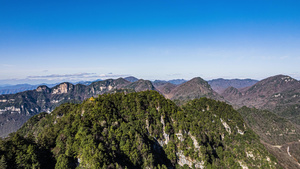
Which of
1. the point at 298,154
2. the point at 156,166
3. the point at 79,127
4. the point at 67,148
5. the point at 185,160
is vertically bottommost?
the point at 298,154

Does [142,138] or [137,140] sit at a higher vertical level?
[142,138]

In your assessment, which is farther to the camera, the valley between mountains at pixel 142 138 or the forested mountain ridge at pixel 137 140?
the valley between mountains at pixel 142 138

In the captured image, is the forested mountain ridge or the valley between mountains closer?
the forested mountain ridge

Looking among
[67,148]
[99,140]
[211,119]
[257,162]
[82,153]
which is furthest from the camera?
[211,119]

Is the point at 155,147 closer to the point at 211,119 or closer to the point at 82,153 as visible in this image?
the point at 82,153

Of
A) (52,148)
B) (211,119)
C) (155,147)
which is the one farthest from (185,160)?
(52,148)

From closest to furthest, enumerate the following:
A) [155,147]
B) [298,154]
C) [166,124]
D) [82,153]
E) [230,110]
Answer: [82,153], [155,147], [166,124], [230,110], [298,154]

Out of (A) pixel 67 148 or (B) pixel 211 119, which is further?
(B) pixel 211 119

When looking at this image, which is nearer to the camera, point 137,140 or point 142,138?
point 137,140
